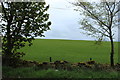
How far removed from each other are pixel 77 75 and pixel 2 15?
3712 mm

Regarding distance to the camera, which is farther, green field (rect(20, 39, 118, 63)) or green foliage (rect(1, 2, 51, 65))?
green field (rect(20, 39, 118, 63))

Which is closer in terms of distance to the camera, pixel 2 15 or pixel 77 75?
pixel 77 75

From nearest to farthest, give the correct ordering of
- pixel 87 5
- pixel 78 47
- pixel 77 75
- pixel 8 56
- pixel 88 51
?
pixel 77 75 < pixel 8 56 < pixel 87 5 < pixel 88 51 < pixel 78 47

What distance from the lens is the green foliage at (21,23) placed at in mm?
6883

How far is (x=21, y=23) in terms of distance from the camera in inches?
275

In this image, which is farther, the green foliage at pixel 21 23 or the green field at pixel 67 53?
the green field at pixel 67 53

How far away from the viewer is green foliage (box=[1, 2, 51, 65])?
688 cm

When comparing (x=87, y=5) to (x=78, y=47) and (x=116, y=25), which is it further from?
(x=78, y=47)

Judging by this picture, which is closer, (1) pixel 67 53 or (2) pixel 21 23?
(2) pixel 21 23

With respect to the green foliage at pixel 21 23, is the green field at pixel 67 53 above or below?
below

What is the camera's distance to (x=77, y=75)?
566cm

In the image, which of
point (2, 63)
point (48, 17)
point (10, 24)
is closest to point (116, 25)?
point (48, 17)

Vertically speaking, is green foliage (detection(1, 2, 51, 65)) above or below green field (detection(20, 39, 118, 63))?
above

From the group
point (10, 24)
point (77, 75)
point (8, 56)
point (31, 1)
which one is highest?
point (31, 1)
